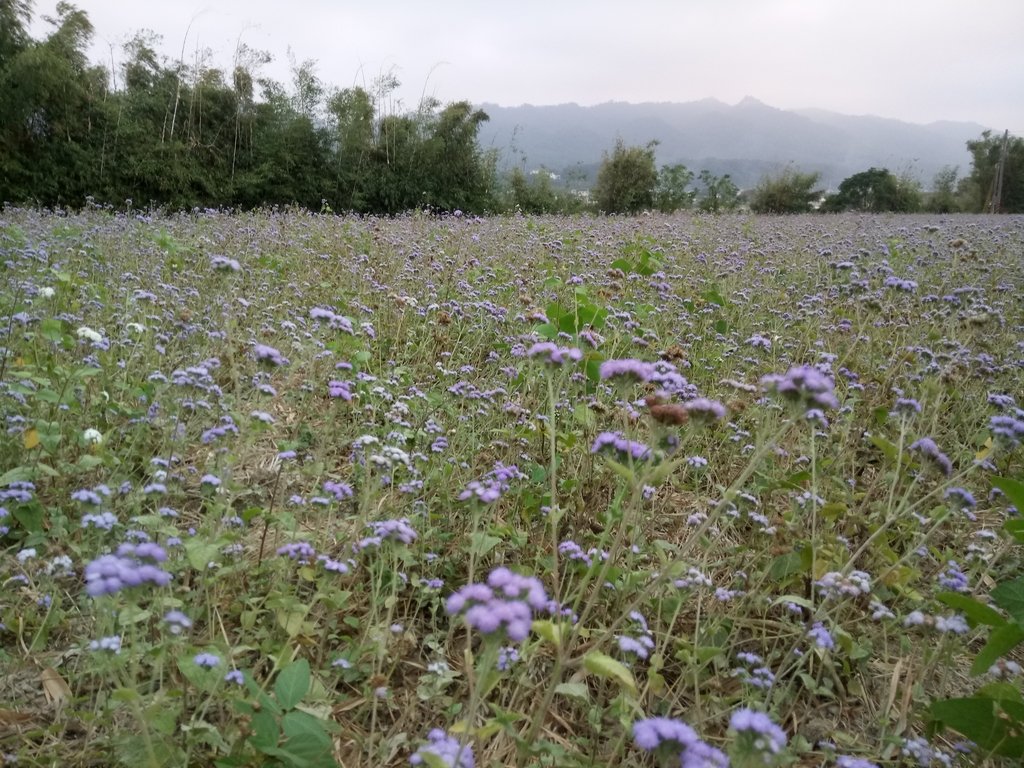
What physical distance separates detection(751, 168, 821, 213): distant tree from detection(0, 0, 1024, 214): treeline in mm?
13024

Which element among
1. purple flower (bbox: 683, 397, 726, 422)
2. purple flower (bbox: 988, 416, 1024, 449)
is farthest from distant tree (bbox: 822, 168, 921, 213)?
purple flower (bbox: 683, 397, 726, 422)

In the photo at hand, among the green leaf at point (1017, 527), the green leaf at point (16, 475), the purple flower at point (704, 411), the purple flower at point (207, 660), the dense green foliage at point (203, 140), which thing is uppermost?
the dense green foliage at point (203, 140)

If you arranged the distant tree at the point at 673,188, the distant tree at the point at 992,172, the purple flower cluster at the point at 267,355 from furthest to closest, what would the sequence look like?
the distant tree at the point at 992,172
the distant tree at the point at 673,188
the purple flower cluster at the point at 267,355

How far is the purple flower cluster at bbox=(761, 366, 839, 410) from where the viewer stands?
5.68 ft

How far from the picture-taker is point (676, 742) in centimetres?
135

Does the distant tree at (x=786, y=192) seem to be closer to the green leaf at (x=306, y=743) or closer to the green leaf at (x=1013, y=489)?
the green leaf at (x=1013, y=489)

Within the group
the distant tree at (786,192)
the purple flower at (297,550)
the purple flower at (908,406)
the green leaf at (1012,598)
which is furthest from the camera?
the distant tree at (786,192)

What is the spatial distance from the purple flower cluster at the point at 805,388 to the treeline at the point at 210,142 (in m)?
13.4

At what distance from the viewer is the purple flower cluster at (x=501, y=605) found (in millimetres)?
1321

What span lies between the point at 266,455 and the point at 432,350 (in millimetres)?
1782

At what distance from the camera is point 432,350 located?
5.21 meters

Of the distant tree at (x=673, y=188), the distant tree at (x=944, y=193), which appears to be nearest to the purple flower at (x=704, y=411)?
the distant tree at (x=673, y=188)

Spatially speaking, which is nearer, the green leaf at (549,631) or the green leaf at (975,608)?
the green leaf at (549,631)

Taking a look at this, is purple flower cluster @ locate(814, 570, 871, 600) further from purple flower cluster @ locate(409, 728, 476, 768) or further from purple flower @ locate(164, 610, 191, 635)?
purple flower @ locate(164, 610, 191, 635)
